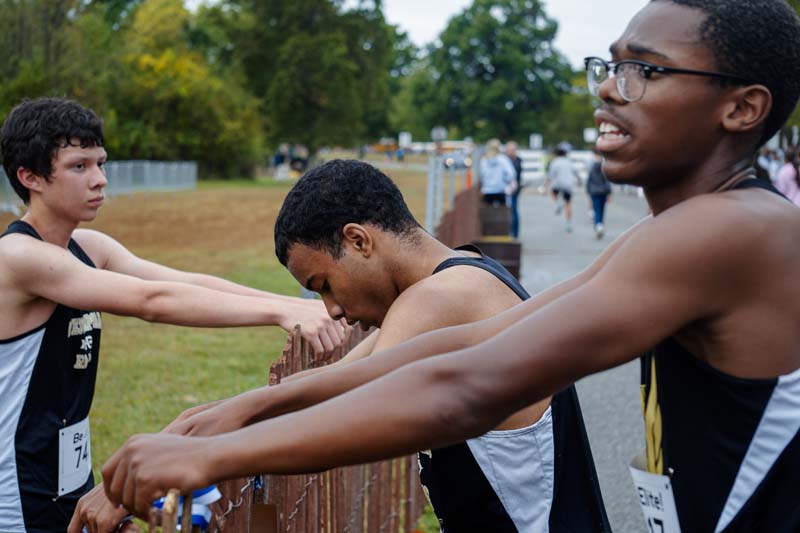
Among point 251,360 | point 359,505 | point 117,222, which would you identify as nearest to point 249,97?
point 117,222

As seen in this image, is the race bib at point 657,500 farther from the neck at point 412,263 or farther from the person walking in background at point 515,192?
the person walking in background at point 515,192

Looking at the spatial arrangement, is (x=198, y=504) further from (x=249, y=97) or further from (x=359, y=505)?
(x=249, y=97)

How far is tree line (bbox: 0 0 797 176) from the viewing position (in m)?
28.4

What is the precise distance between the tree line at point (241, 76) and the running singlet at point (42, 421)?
2537cm

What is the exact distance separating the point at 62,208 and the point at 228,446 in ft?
7.52

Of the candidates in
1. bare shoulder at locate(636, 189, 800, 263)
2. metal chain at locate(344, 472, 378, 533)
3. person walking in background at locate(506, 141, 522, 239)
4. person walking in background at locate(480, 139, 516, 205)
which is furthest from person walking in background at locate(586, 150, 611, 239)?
bare shoulder at locate(636, 189, 800, 263)

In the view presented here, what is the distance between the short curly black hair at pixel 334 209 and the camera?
2525 millimetres

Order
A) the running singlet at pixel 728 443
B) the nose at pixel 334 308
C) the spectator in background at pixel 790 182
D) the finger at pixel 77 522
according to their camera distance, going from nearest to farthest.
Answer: the running singlet at pixel 728 443
the finger at pixel 77 522
the nose at pixel 334 308
the spectator in background at pixel 790 182

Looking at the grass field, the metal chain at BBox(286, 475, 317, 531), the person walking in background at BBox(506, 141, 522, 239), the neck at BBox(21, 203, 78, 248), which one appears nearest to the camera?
the metal chain at BBox(286, 475, 317, 531)

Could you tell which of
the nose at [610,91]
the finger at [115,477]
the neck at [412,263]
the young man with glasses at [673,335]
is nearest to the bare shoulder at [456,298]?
the neck at [412,263]

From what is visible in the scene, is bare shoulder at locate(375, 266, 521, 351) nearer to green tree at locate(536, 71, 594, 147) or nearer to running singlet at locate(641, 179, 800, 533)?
running singlet at locate(641, 179, 800, 533)

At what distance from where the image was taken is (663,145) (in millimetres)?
1720

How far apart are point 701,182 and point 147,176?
45.6m

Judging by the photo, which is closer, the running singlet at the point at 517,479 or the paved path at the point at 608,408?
the running singlet at the point at 517,479
